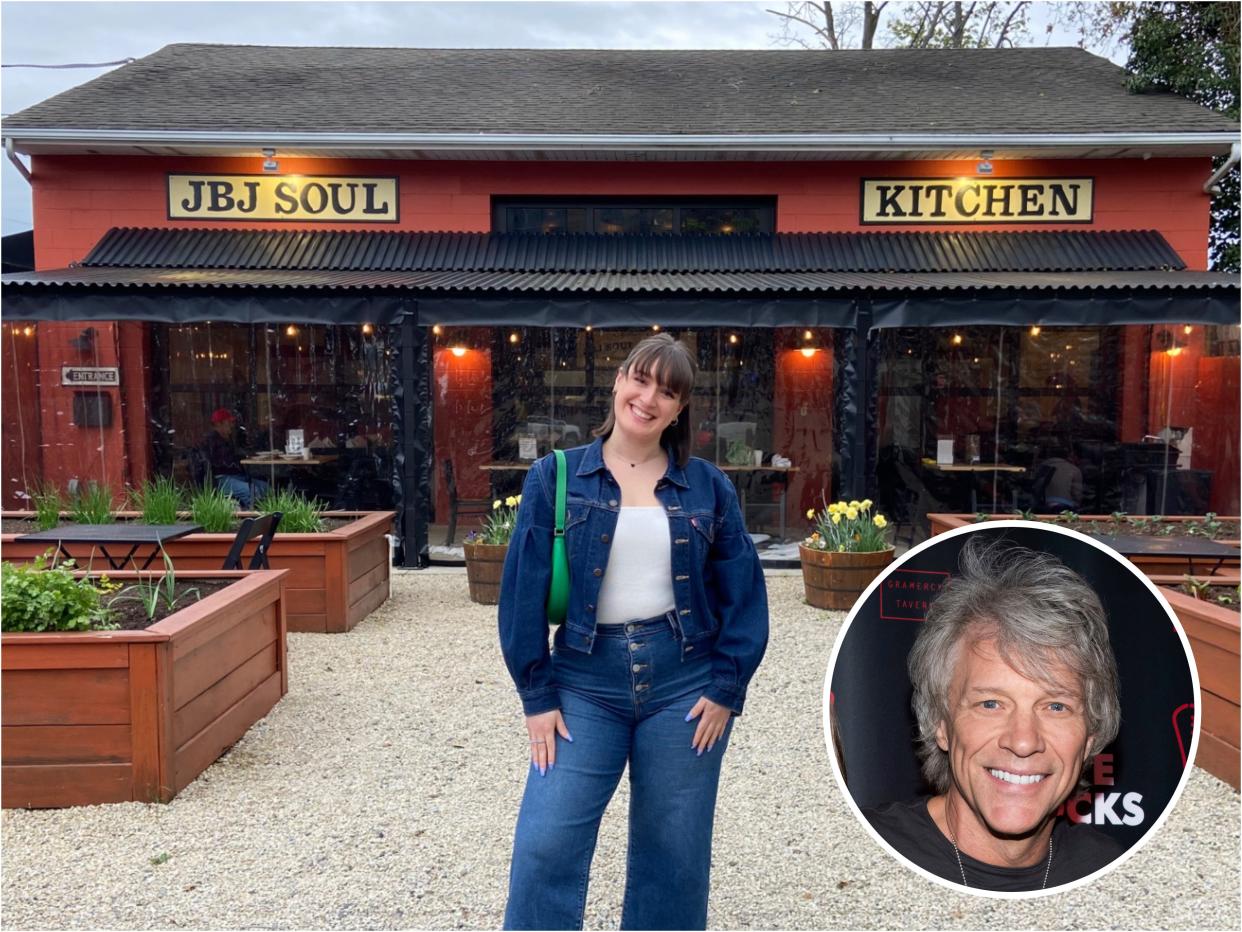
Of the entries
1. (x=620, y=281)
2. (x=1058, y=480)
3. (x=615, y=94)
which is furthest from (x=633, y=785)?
(x=615, y=94)

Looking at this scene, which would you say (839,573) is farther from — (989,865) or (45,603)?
(989,865)

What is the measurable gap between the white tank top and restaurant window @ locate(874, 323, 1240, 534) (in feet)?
28.6

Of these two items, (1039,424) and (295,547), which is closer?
(295,547)

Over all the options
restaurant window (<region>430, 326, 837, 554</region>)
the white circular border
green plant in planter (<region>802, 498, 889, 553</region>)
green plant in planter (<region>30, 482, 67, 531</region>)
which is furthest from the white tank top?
restaurant window (<region>430, 326, 837, 554</region>)

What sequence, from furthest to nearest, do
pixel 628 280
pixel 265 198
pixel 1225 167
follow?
pixel 265 198, pixel 1225 167, pixel 628 280

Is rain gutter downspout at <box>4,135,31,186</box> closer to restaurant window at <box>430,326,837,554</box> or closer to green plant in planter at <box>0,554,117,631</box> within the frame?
restaurant window at <box>430,326,837,554</box>

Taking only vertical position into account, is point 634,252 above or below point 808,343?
above

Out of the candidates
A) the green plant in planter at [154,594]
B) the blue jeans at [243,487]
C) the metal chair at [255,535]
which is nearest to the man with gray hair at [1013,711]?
the green plant in planter at [154,594]

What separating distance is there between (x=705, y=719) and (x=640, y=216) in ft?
35.0

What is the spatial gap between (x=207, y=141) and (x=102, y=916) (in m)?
10.2

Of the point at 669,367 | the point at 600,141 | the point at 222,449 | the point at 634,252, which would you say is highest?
the point at 600,141

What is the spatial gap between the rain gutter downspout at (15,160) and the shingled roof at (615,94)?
7.5 inches

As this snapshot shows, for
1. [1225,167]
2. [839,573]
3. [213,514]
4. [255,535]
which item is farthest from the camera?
[1225,167]

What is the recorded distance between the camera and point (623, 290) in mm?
9109
